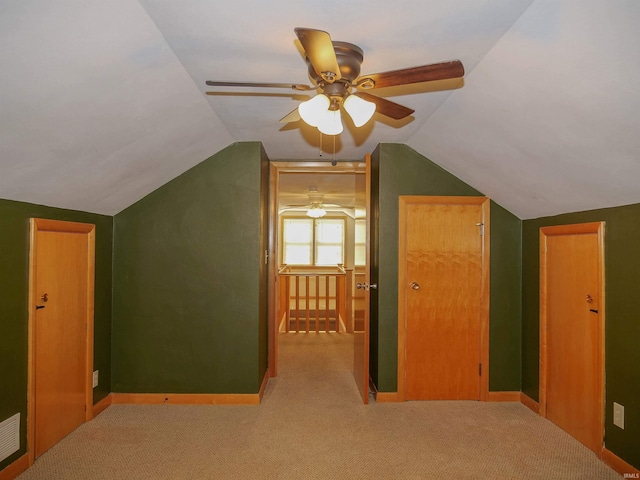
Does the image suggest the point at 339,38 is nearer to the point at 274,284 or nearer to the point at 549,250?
the point at 549,250

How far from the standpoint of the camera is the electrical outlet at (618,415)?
237 cm

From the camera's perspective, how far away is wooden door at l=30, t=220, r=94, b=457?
98.3 inches

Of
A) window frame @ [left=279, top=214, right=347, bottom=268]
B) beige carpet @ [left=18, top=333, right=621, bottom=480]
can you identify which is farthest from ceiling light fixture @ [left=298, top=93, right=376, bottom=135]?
window frame @ [left=279, top=214, right=347, bottom=268]

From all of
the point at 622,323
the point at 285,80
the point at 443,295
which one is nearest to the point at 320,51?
the point at 285,80

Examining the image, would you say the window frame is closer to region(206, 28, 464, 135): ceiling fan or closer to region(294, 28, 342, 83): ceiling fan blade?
region(206, 28, 464, 135): ceiling fan

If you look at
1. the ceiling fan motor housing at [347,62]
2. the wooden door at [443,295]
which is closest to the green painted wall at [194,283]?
the wooden door at [443,295]

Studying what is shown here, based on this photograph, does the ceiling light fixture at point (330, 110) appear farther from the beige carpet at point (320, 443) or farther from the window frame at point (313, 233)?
the window frame at point (313, 233)

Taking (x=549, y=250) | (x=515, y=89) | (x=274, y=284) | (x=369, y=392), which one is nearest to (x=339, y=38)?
(x=515, y=89)

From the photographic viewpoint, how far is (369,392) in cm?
365

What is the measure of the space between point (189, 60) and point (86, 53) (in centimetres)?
54

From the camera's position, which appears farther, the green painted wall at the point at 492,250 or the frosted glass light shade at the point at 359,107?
the green painted wall at the point at 492,250

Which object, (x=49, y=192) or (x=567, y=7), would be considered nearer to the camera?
(x=567, y=7)

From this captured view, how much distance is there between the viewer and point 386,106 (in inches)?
75.0

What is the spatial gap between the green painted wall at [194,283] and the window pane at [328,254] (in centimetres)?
598
